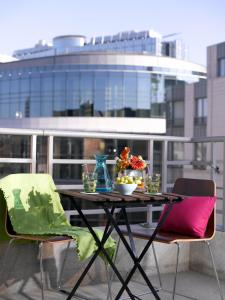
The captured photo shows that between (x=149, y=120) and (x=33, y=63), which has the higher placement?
(x=33, y=63)

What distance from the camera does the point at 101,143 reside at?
44.0 meters

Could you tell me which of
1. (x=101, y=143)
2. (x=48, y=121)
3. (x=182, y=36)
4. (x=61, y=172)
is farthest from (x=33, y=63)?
(x=182, y=36)

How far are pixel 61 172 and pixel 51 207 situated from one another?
36159 mm

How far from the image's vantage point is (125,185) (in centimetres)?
304

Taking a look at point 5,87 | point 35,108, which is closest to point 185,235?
point 35,108

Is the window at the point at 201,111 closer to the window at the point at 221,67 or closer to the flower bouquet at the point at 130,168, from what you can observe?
the window at the point at 221,67

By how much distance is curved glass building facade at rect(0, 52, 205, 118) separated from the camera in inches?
1881

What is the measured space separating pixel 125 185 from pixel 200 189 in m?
0.95

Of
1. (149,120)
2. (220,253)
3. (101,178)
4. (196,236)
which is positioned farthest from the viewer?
(149,120)

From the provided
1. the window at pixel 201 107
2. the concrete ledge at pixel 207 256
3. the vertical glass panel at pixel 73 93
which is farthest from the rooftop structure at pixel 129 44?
the concrete ledge at pixel 207 256

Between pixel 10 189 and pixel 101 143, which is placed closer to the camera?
pixel 10 189

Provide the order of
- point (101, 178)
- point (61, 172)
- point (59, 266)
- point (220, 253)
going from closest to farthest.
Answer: point (101, 178)
point (59, 266)
point (220, 253)
point (61, 172)

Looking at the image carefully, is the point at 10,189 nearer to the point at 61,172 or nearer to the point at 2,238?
the point at 2,238

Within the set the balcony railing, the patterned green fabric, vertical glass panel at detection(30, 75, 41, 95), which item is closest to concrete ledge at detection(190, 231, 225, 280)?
the balcony railing
